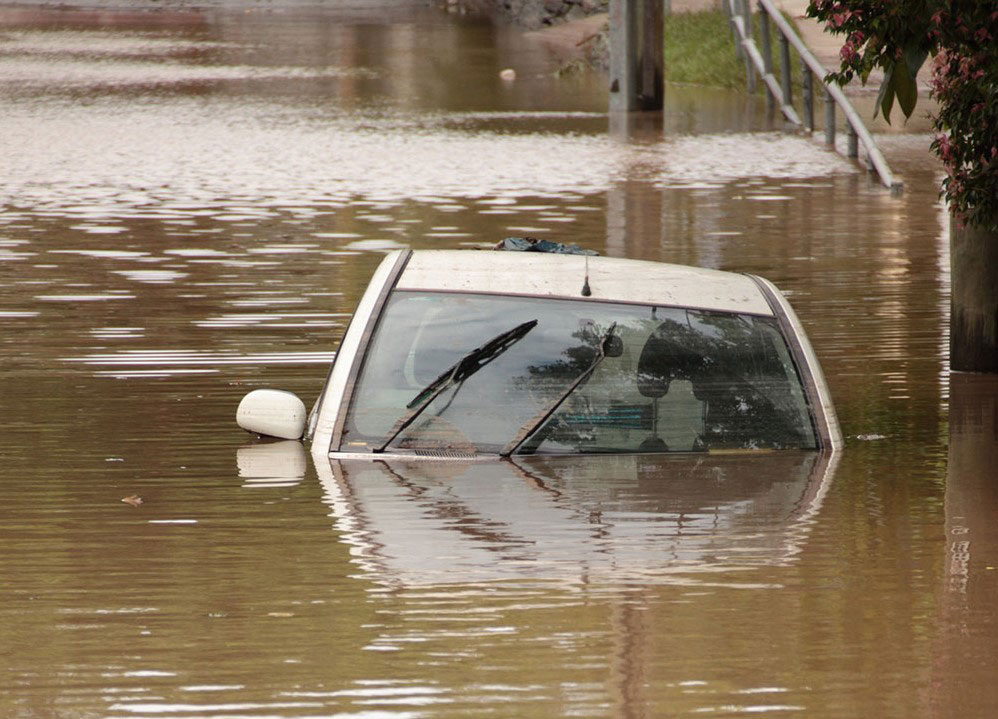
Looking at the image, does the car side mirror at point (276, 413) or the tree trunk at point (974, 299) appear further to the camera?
the tree trunk at point (974, 299)

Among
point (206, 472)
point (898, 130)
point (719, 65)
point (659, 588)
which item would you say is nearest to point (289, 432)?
point (206, 472)

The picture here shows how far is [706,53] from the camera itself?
3259 centimetres

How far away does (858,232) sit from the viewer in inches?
605

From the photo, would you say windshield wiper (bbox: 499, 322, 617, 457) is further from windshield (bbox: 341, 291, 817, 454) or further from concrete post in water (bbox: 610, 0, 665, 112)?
concrete post in water (bbox: 610, 0, 665, 112)

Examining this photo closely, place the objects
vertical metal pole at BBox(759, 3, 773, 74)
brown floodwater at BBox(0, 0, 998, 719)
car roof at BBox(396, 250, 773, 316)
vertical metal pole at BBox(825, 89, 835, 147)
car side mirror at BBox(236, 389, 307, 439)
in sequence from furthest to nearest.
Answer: vertical metal pole at BBox(759, 3, 773, 74)
vertical metal pole at BBox(825, 89, 835, 147)
car side mirror at BBox(236, 389, 307, 439)
car roof at BBox(396, 250, 773, 316)
brown floodwater at BBox(0, 0, 998, 719)

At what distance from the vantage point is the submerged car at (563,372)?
265 inches

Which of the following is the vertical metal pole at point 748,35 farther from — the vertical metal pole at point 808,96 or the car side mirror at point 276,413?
the car side mirror at point 276,413

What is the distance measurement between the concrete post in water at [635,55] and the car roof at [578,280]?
755 inches

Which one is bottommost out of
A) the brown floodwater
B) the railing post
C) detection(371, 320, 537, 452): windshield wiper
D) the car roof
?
the brown floodwater

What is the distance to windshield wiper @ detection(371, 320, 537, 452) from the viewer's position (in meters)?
6.71

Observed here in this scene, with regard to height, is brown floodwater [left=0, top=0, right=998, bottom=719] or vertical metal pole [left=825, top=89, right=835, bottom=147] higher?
vertical metal pole [left=825, top=89, right=835, bottom=147]

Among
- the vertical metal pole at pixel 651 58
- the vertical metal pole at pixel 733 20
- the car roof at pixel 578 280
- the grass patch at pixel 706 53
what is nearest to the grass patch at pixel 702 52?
the grass patch at pixel 706 53

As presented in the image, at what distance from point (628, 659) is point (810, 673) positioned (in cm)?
46

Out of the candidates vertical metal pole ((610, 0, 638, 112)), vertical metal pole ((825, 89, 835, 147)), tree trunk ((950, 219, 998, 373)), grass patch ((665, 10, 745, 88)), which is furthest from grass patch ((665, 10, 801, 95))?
tree trunk ((950, 219, 998, 373))
